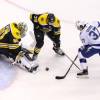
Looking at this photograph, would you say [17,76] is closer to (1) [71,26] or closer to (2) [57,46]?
(2) [57,46]

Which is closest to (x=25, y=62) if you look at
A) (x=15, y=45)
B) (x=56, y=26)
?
(x=15, y=45)

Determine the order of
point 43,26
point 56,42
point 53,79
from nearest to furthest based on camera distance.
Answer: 1. point 53,79
2. point 43,26
3. point 56,42

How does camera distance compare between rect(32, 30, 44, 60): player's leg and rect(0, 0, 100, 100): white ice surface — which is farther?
rect(32, 30, 44, 60): player's leg

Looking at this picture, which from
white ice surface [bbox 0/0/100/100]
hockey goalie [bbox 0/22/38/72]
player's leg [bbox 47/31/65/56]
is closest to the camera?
white ice surface [bbox 0/0/100/100]

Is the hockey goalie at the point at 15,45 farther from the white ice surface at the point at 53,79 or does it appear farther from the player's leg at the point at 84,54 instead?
the player's leg at the point at 84,54

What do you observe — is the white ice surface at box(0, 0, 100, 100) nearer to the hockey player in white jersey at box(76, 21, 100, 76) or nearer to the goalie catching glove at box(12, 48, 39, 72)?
the goalie catching glove at box(12, 48, 39, 72)

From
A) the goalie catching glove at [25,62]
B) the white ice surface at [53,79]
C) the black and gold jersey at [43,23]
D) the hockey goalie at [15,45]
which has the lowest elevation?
the white ice surface at [53,79]

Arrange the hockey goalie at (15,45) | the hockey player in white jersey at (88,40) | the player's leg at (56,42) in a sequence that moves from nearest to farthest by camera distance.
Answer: the hockey player in white jersey at (88,40) < the hockey goalie at (15,45) < the player's leg at (56,42)

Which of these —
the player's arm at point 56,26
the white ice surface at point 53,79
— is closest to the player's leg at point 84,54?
the white ice surface at point 53,79

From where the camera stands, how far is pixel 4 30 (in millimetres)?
3258

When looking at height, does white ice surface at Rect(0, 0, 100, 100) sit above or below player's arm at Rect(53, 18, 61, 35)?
below

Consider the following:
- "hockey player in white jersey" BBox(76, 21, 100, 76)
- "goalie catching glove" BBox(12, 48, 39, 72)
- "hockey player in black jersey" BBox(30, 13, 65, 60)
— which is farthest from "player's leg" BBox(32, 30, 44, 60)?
"hockey player in white jersey" BBox(76, 21, 100, 76)

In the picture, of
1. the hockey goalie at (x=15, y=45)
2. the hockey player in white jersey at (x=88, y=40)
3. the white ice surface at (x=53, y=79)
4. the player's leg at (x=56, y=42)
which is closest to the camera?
the white ice surface at (x=53, y=79)

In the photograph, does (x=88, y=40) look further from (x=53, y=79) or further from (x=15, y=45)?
(x=15, y=45)
